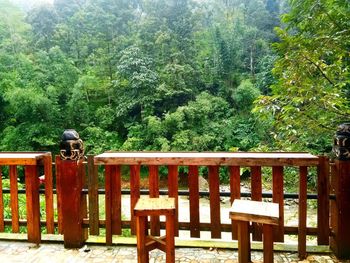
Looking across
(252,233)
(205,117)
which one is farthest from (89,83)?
(252,233)

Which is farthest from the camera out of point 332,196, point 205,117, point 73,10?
point 73,10

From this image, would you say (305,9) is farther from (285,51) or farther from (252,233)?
(252,233)

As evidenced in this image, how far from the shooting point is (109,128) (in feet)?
59.0

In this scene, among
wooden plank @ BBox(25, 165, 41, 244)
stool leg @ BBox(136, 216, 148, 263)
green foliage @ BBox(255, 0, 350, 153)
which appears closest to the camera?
stool leg @ BBox(136, 216, 148, 263)

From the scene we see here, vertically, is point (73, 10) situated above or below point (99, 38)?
above

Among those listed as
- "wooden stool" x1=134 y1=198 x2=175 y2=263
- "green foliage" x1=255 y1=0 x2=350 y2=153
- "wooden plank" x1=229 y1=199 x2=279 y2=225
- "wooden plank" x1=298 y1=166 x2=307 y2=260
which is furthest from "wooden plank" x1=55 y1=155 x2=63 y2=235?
"green foliage" x1=255 y1=0 x2=350 y2=153

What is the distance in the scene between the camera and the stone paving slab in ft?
8.84

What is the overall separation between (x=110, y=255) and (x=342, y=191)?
2.24 metres

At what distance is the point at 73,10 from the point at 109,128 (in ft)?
41.3

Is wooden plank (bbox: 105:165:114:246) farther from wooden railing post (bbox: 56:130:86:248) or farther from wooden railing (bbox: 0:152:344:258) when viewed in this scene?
wooden railing post (bbox: 56:130:86:248)

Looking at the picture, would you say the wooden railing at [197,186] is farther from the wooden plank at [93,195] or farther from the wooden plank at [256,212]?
the wooden plank at [256,212]

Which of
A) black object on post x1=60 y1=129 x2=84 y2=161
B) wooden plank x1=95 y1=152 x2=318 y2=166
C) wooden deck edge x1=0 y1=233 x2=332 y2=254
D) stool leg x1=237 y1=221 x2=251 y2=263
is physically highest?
black object on post x1=60 y1=129 x2=84 y2=161

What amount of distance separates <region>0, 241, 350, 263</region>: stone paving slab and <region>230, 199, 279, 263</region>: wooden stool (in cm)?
53

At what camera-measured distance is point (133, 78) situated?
1692cm
